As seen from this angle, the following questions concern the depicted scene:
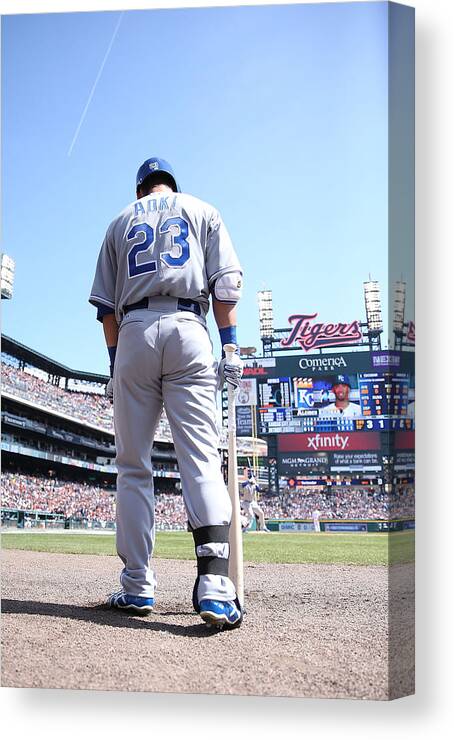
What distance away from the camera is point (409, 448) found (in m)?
2.80

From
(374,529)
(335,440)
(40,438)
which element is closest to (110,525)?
(40,438)

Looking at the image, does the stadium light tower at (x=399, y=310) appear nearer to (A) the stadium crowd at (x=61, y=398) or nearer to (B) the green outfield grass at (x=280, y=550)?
(B) the green outfield grass at (x=280, y=550)

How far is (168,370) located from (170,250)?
1.37 feet

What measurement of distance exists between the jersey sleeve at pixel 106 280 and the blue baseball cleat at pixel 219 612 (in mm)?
1131

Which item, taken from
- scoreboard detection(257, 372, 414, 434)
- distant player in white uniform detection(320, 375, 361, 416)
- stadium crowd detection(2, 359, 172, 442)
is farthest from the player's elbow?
distant player in white uniform detection(320, 375, 361, 416)

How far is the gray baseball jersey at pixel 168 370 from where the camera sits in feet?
8.54

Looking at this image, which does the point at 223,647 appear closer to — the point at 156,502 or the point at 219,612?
the point at 219,612

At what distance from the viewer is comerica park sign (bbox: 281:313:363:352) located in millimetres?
32125

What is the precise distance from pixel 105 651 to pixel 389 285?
5.07ft

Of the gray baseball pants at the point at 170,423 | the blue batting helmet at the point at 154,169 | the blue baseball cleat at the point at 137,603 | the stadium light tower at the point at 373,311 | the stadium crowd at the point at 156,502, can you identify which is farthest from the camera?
the stadium light tower at the point at 373,311

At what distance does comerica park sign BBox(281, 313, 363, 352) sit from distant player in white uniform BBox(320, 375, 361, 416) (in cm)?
167

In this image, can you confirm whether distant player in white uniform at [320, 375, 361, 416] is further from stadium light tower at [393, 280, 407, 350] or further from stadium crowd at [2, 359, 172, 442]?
stadium light tower at [393, 280, 407, 350]

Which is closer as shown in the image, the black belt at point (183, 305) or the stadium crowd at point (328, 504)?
the black belt at point (183, 305)

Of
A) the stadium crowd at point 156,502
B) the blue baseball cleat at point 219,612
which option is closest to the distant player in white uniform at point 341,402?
the stadium crowd at point 156,502
